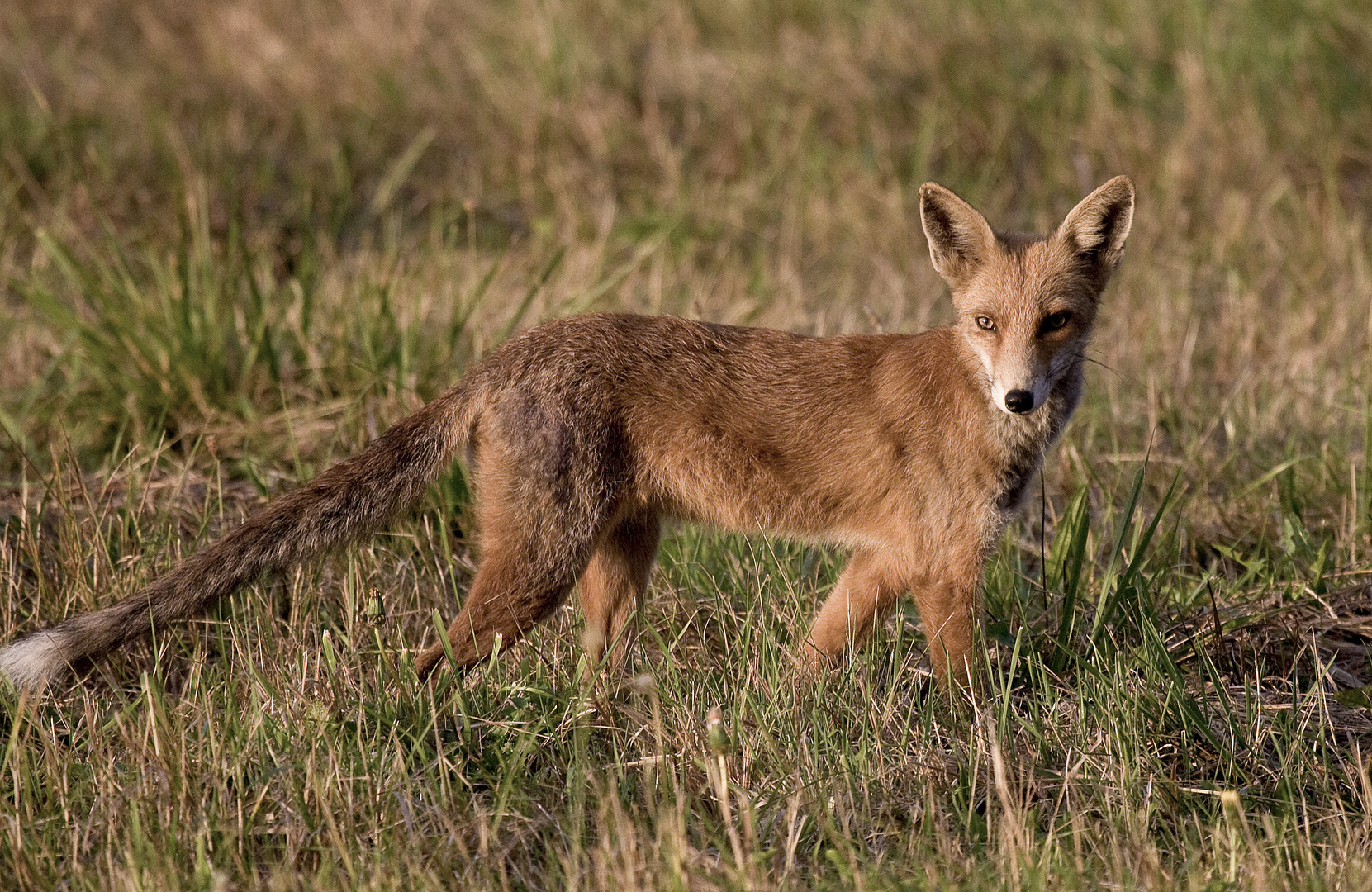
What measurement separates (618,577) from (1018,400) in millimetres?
1464

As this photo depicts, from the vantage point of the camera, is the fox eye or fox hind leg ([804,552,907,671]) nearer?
the fox eye

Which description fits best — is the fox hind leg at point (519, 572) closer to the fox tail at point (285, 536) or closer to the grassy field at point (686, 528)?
the grassy field at point (686, 528)

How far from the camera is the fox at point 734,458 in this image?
424cm

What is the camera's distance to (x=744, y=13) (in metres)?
10.2

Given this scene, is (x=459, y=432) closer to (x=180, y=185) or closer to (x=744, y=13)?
(x=180, y=185)

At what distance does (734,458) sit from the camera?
4.56 metres

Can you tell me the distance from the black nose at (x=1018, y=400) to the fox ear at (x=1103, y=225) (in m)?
0.63

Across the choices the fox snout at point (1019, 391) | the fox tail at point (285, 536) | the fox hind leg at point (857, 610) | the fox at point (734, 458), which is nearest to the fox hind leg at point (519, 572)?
the fox at point (734, 458)

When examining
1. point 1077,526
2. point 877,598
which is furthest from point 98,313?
point 1077,526

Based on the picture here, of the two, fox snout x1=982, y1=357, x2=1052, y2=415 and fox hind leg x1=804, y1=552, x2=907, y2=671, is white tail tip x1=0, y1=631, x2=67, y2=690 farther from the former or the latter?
fox snout x1=982, y1=357, x2=1052, y2=415

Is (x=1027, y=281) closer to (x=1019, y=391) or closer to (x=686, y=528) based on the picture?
(x=1019, y=391)

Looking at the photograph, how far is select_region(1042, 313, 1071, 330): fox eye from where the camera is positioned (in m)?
4.36

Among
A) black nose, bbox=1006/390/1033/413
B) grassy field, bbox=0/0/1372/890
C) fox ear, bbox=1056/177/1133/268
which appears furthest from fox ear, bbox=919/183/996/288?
grassy field, bbox=0/0/1372/890

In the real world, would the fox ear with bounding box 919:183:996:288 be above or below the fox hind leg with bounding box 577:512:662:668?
above
